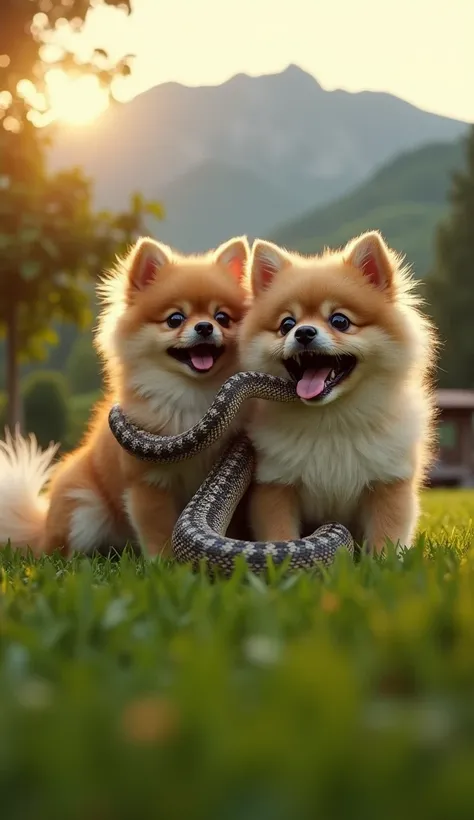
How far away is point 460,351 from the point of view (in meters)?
32.7

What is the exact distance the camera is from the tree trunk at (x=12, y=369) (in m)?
13.7

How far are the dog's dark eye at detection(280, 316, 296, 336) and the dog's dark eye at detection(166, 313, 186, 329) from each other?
1.79 feet

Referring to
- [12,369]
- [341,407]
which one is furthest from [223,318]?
[12,369]

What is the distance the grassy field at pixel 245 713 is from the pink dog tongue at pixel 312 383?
1.61 meters

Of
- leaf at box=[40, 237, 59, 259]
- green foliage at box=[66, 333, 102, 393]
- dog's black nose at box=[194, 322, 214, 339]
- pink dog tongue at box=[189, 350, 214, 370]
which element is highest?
dog's black nose at box=[194, 322, 214, 339]

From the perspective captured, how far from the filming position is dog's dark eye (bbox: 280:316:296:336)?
150 inches

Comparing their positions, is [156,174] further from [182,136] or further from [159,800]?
[159,800]

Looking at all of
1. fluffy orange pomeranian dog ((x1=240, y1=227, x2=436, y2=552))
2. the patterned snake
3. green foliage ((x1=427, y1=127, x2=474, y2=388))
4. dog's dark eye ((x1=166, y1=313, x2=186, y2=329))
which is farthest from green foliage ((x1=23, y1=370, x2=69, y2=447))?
fluffy orange pomeranian dog ((x1=240, y1=227, x2=436, y2=552))

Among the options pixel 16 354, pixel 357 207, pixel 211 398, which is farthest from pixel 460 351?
pixel 357 207

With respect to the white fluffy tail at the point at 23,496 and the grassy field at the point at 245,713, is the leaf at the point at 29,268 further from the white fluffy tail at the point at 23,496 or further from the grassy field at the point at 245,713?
the grassy field at the point at 245,713

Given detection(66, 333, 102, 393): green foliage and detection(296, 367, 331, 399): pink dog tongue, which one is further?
detection(66, 333, 102, 393): green foliage

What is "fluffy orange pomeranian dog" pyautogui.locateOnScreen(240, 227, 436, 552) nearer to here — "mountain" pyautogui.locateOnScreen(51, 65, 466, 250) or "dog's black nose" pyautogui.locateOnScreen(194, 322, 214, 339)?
"dog's black nose" pyautogui.locateOnScreen(194, 322, 214, 339)

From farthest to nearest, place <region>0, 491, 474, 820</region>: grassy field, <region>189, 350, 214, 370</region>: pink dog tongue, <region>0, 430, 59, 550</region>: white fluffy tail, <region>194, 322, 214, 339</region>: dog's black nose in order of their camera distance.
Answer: <region>0, 430, 59, 550</region>: white fluffy tail < <region>189, 350, 214, 370</region>: pink dog tongue < <region>194, 322, 214, 339</region>: dog's black nose < <region>0, 491, 474, 820</region>: grassy field

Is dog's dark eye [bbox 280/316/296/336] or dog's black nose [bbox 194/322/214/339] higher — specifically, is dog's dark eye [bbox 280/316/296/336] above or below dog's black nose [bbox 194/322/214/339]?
above
